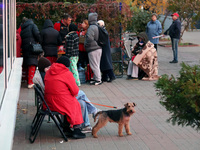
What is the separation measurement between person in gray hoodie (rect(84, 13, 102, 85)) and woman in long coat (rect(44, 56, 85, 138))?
4.53m

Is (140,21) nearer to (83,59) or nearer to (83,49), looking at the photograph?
(83,59)

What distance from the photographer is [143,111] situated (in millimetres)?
8133

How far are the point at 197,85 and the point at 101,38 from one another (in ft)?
23.3

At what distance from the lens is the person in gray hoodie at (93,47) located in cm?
1061

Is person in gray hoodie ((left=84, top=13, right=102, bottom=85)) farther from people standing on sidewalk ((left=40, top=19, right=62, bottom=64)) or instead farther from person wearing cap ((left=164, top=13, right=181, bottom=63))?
person wearing cap ((left=164, top=13, right=181, bottom=63))

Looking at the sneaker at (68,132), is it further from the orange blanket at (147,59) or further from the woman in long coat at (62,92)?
the orange blanket at (147,59)

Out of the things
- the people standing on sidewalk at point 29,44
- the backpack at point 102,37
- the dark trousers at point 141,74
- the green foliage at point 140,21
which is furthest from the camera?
the green foliage at point 140,21

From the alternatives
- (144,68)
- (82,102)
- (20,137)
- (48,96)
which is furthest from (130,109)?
(144,68)

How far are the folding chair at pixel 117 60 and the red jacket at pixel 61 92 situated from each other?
19.6 feet

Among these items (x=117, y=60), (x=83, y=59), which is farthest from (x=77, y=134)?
(x=117, y=60)

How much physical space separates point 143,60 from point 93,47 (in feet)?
5.35

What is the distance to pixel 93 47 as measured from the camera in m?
10.7

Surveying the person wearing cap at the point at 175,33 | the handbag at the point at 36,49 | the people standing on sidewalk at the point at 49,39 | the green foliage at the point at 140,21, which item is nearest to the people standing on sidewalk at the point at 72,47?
the people standing on sidewalk at the point at 49,39

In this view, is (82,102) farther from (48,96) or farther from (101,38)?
(101,38)
